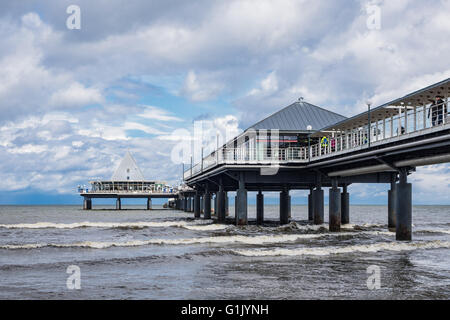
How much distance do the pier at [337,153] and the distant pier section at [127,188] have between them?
69.4 metres

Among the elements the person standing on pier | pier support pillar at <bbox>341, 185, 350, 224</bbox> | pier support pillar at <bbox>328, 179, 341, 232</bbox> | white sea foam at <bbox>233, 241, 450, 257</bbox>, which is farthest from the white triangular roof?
the person standing on pier

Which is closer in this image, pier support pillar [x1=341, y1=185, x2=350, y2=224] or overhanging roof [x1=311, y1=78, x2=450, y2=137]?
overhanging roof [x1=311, y1=78, x2=450, y2=137]

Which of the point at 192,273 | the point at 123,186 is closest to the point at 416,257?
the point at 192,273

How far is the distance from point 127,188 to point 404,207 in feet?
391

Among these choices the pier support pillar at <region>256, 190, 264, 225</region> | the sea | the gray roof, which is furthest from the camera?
the pier support pillar at <region>256, 190, 264, 225</region>

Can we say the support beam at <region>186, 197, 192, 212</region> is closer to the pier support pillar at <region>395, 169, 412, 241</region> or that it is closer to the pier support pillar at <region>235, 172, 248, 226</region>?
the pier support pillar at <region>235, 172, 248, 226</region>

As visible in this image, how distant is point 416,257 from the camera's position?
975 inches

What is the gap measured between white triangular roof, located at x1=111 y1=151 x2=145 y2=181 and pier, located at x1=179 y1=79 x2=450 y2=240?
9378cm

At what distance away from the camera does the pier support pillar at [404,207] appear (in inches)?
1193

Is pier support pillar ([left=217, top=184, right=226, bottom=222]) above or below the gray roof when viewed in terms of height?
below

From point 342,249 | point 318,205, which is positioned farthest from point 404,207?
point 318,205

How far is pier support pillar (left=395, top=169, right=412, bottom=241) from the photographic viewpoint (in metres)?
30.3
